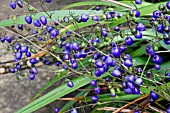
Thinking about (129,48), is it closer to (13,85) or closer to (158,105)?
(158,105)

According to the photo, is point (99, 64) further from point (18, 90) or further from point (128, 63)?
point (18, 90)

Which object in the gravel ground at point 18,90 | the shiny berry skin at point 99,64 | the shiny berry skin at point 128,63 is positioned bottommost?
the gravel ground at point 18,90

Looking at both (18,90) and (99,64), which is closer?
(99,64)

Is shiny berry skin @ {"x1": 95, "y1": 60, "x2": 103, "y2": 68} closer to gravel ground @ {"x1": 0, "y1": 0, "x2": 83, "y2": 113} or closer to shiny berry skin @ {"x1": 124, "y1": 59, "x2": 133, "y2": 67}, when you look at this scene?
shiny berry skin @ {"x1": 124, "y1": 59, "x2": 133, "y2": 67}

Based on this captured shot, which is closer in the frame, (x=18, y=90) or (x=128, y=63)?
(x=128, y=63)

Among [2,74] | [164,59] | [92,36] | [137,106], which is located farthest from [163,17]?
[2,74]

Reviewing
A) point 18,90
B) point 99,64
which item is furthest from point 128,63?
point 18,90

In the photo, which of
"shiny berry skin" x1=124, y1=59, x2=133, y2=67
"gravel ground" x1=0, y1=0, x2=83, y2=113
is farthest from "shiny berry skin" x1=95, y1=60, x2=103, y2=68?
"gravel ground" x1=0, y1=0, x2=83, y2=113

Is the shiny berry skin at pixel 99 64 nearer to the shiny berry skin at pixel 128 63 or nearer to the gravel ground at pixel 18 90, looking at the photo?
the shiny berry skin at pixel 128 63

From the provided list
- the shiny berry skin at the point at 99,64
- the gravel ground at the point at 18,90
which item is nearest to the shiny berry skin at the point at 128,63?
the shiny berry skin at the point at 99,64

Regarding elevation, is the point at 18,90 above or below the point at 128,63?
below

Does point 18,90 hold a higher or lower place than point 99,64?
lower
